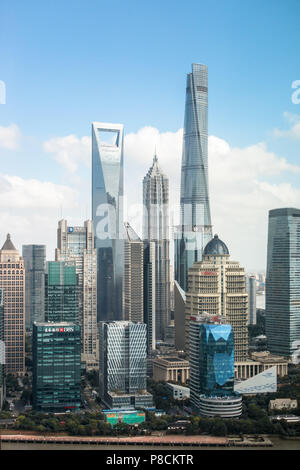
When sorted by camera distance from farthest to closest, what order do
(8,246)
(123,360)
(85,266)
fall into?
(85,266) → (8,246) → (123,360)

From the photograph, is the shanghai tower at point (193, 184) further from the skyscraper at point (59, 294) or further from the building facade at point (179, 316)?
the skyscraper at point (59, 294)

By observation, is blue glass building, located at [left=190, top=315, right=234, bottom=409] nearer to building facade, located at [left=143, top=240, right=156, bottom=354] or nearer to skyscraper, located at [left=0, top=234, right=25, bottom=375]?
skyscraper, located at [left=0, top=234, right=25, bottom=375]

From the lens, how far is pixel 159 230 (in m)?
11.5

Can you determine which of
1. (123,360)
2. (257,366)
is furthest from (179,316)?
(123,360)

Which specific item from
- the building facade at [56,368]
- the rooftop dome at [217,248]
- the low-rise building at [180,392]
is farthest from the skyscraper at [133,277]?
the building facade at [56,368]

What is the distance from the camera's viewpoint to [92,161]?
12367 mm

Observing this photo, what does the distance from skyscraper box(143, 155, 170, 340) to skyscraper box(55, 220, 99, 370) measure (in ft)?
3.31

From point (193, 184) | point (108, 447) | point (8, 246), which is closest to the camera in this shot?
point (108, 447)

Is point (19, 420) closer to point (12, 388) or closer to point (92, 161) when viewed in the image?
point (12, 388)

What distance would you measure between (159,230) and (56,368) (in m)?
3.97

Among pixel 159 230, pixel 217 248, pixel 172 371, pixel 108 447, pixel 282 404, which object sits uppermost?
pixel 159 230

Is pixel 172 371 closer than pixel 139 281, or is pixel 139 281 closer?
pixel 172 371

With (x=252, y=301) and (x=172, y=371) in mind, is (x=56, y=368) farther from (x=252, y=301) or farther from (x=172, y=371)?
(x=252, y=301)

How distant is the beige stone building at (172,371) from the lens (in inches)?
370
